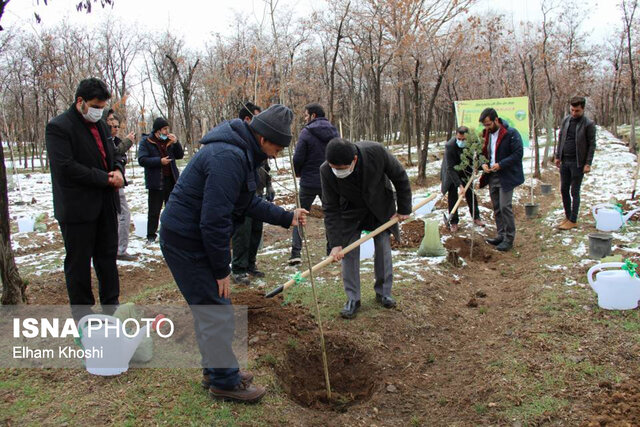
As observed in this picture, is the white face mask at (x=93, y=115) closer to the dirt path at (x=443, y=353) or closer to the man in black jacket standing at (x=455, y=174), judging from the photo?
the dirt path at (x=443, y=353)

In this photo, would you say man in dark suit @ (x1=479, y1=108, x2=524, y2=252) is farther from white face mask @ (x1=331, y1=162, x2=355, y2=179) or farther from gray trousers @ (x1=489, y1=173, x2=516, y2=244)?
white face mask @ (x1=331, y1=162, x2=355, y2=179)

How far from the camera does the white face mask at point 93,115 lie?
3.54 meters

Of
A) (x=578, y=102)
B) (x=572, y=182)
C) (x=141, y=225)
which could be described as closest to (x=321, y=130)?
(x=141, y=225)

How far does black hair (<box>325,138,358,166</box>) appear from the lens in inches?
143

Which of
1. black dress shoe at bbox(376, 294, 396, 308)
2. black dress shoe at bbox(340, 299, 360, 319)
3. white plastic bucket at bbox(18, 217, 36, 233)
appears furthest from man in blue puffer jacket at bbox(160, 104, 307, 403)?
white plastic bucket at bbox(18, 217, 36, 233)

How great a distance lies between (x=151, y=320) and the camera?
402 cm

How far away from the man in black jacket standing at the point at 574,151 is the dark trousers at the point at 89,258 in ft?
22.2

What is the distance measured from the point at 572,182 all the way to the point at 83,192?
7.10 m

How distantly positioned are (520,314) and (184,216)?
352 cm

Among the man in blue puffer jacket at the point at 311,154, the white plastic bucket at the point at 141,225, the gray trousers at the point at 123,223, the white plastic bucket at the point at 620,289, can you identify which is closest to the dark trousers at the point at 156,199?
the white plastic bucket at the point at 141,225

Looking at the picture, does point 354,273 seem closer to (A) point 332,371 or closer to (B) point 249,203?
(A) point 332,371

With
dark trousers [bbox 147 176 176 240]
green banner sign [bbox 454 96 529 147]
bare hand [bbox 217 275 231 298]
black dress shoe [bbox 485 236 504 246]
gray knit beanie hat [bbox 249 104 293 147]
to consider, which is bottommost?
black dress shoe [bbox 485 236 504 246]

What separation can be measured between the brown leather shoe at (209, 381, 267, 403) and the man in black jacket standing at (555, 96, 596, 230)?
20.7 ft

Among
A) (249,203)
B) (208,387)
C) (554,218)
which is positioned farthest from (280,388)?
(554,218)
